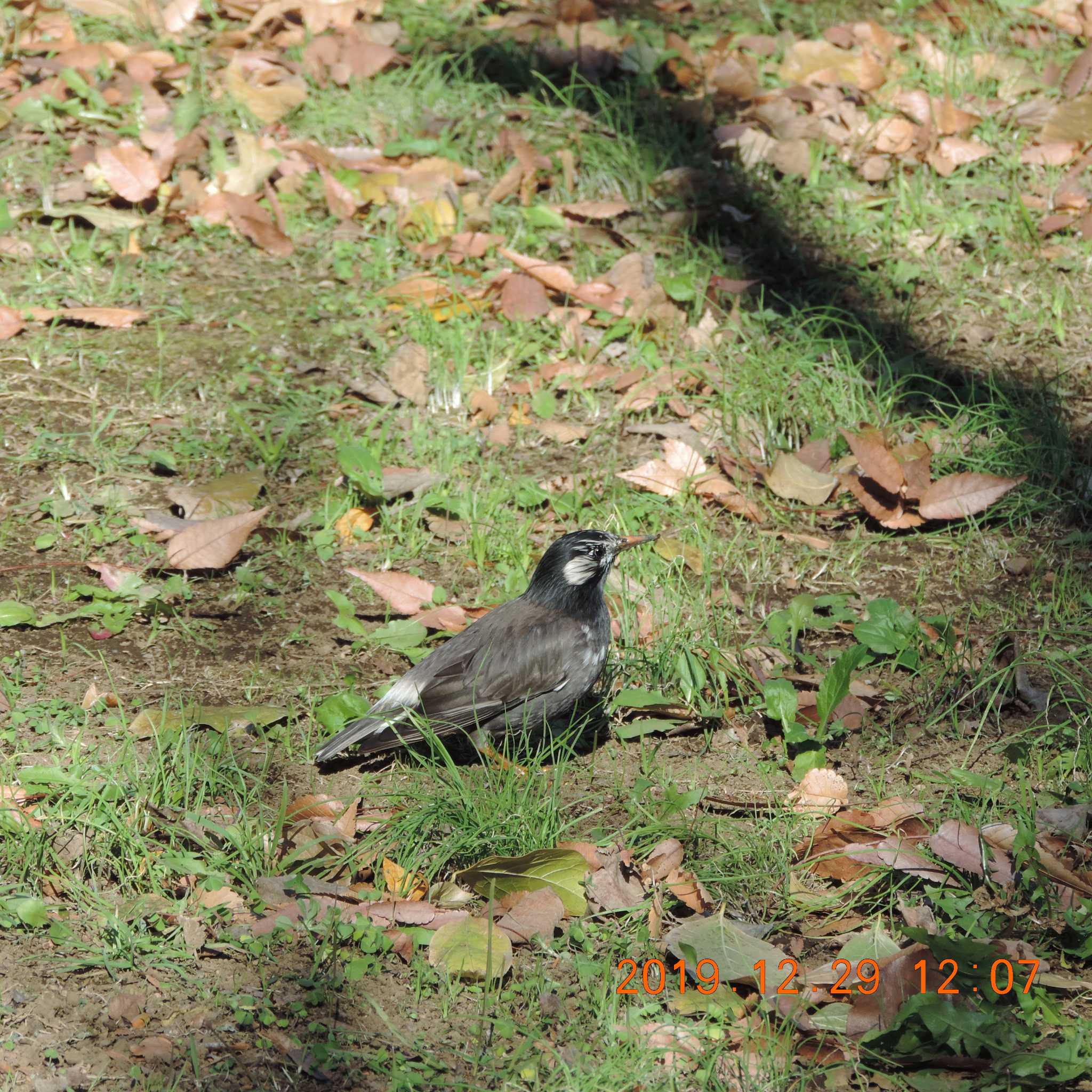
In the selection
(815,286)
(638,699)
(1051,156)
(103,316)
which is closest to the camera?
(638,699)

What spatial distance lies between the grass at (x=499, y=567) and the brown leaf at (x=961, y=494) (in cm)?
11

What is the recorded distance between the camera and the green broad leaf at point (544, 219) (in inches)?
263

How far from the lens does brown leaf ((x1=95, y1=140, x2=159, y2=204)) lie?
659 centimetres

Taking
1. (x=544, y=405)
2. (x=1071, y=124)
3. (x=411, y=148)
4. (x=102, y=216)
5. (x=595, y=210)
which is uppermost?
(x=1071, y=124)

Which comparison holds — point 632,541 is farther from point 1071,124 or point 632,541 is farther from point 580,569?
point 1071,124

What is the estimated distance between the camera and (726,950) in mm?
3410

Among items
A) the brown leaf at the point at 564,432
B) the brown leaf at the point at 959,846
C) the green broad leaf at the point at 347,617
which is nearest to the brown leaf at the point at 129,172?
the brown leaf at the point at 564,432

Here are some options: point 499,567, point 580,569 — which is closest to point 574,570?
point 580,569

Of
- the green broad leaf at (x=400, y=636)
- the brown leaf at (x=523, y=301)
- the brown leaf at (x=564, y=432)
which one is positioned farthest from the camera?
the brown leaf at (x=523, y=301)

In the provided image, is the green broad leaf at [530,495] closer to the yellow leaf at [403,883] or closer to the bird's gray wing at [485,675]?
the bird's gray wing at [485,675]

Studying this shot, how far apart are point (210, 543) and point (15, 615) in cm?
75

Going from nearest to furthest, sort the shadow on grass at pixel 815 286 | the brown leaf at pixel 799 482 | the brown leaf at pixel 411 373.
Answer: the brown leaf at pixel 799 482 < the shadow on grass at pixel 815 286 < the brown leaf at pixel 411 373

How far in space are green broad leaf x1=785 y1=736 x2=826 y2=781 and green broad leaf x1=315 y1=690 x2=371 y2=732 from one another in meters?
1.45
